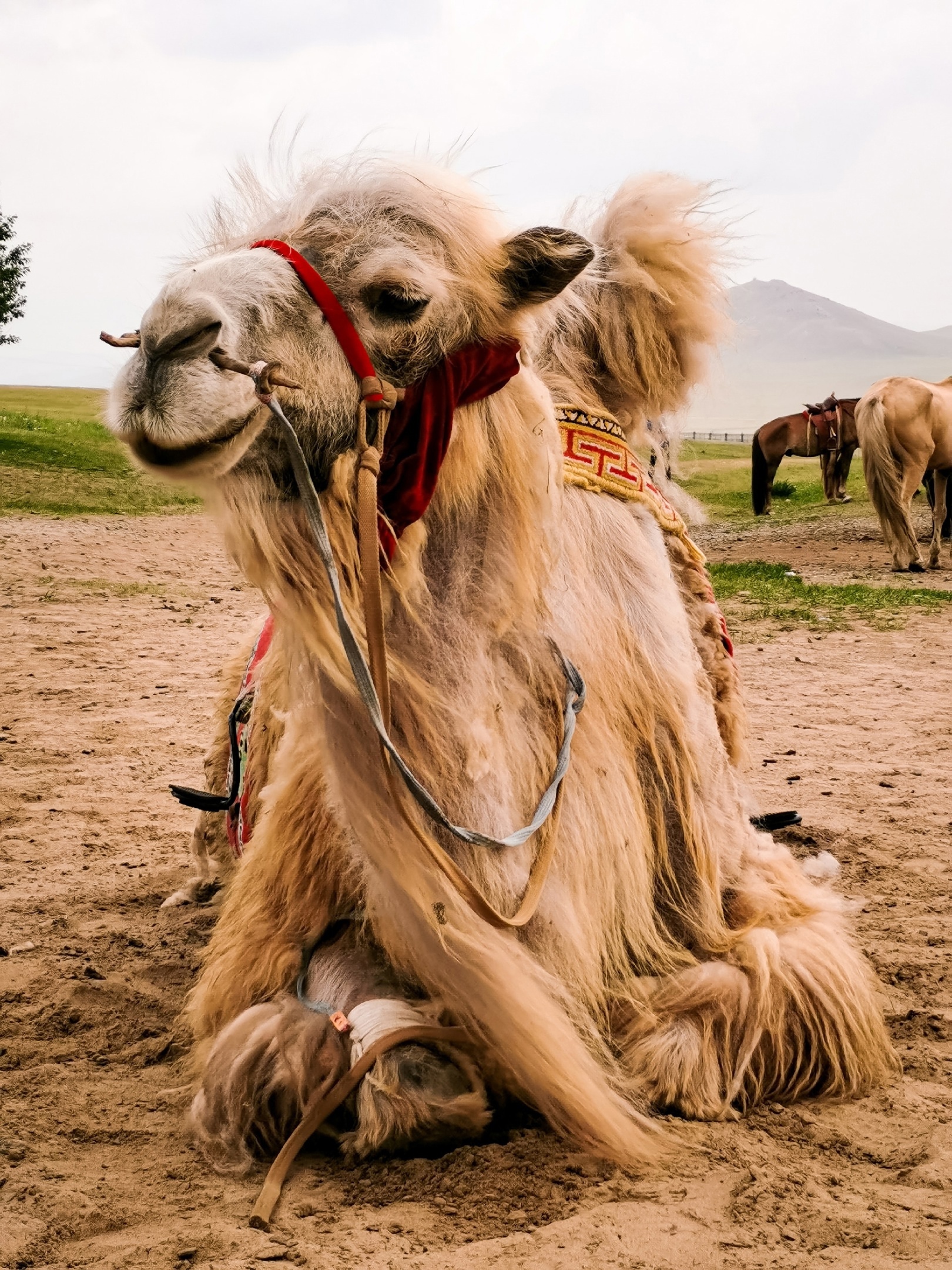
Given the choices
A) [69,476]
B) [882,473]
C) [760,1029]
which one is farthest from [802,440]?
[760,1029]

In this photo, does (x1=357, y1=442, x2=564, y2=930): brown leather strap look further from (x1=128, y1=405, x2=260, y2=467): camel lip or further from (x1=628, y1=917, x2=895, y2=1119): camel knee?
(x1=628, y1=917, x2=895, y2=1119): camel knee

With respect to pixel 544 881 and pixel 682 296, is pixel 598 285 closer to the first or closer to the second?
pixel 682 296

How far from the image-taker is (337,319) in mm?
1950

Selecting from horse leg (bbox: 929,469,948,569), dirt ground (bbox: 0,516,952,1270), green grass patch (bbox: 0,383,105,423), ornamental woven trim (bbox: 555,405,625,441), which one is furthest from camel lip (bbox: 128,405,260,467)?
green grass patch (bbox: 0,383,105,423)

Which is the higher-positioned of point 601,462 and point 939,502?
point 601,462

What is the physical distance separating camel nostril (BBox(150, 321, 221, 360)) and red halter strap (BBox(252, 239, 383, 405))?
23 cm

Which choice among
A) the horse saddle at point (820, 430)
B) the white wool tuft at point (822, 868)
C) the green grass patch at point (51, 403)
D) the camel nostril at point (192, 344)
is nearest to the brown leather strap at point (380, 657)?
the camel nostril at point (192, 344)

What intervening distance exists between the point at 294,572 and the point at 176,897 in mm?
2199

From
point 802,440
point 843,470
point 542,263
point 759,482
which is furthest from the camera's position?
point 843,470

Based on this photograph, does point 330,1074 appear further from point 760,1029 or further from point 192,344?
point 192,344

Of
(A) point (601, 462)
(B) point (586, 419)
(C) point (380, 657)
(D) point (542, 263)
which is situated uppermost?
(D) point (542, 263)

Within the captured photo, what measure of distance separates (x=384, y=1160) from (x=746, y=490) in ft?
78.4

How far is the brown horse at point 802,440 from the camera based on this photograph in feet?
66.7

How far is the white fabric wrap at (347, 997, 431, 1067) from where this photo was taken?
2.14 metres
